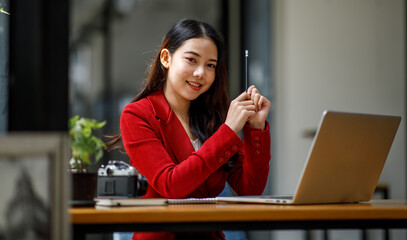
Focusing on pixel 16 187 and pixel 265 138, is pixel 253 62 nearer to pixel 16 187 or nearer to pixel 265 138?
pixel 265 138

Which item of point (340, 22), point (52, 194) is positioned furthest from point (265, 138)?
point (340, 22)

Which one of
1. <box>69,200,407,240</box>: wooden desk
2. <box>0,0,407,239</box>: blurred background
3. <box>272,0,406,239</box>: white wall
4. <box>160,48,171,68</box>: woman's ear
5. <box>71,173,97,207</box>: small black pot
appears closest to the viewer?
<box>69,200,407,240</box>: wooden desk

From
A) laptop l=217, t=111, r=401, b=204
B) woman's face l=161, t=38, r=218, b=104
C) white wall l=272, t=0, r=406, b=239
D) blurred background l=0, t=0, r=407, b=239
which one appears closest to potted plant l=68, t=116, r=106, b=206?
laptop l=217, t=111, r=401, b=204

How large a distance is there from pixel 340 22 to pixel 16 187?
3.62m

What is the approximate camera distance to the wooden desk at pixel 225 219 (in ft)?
3.27

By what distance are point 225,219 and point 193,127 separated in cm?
94

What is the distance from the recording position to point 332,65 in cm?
400

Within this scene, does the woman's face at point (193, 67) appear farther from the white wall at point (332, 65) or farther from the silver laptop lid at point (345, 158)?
the white wall at point (332, 65)

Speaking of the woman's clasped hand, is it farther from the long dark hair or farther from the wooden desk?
the wooden desk

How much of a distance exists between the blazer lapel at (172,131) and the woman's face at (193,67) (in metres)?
0.08

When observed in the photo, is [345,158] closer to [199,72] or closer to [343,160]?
[343,160]

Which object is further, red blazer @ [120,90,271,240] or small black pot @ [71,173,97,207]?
red blazer @ [120,90,271,240]

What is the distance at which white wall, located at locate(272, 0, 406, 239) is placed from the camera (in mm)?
3965

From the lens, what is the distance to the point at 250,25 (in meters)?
4.12
